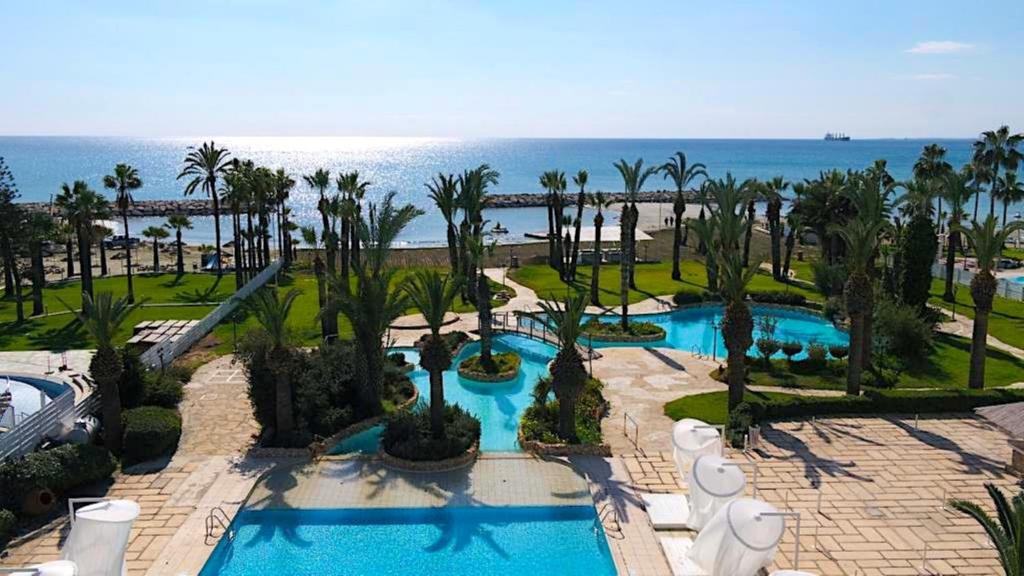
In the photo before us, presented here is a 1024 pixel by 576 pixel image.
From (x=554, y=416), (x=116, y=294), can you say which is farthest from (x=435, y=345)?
(x=116, y=294)

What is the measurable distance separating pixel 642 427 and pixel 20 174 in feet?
724

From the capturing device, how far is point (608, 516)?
18.1m

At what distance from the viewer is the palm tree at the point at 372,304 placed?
77.7 ft

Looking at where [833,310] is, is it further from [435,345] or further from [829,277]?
[435,345]

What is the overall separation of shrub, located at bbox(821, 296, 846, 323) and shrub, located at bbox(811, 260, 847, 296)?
3.80 metres

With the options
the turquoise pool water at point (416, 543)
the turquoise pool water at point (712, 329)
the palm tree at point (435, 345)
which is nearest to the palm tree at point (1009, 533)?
the turquoise pool water at point (416, 543)

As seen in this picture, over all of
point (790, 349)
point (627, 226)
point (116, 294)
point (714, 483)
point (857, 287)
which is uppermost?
point (627, 226)

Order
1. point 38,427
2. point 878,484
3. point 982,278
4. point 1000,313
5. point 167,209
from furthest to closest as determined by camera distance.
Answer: point 167,209
point 1000,313
point 982,278
point 38,427
point 878,484

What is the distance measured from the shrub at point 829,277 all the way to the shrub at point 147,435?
32238 millimetres

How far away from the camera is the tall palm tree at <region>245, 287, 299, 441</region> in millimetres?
21256

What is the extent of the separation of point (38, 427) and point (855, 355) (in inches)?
957

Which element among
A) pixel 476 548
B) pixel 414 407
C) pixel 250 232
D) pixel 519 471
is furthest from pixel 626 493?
pixel 250 232

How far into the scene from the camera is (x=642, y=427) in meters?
23.8

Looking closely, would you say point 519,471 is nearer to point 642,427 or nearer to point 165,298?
point 642,427
